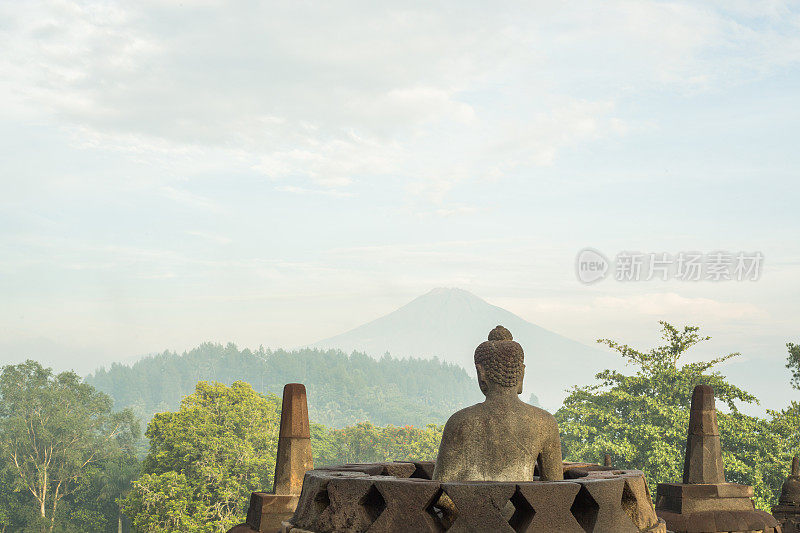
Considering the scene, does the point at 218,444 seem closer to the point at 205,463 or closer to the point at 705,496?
the point at 205,463

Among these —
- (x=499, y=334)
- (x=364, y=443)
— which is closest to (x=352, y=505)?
(x=499, y=334)

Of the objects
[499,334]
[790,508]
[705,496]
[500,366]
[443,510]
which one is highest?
[499,334]

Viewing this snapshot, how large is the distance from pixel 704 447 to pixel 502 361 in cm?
802

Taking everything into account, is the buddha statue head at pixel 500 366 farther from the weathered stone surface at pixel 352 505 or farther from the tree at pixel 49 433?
the tree at pixel 49 433

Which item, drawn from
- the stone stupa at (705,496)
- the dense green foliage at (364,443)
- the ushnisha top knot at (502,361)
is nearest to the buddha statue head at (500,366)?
the ushnisha top knot at (502,361)

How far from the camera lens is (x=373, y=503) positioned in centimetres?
516

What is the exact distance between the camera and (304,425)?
35.9 ft

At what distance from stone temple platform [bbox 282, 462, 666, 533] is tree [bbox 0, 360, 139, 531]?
48523mm

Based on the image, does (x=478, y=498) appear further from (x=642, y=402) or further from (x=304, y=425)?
(x=642, y=402)

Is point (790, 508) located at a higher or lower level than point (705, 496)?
lower

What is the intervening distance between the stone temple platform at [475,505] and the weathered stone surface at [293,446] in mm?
5192

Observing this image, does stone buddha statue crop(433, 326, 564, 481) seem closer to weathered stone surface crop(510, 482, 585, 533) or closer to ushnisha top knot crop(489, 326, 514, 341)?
ushnisha top knot crop(489, 326, 514, 341)

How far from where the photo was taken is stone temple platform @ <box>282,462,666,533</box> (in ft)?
15.8

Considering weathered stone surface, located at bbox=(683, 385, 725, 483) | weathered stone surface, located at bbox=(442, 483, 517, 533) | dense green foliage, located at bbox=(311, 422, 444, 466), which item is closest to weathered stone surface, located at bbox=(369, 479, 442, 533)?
weathered stone surface, located at bbox=(442, 483, 517, 533)
